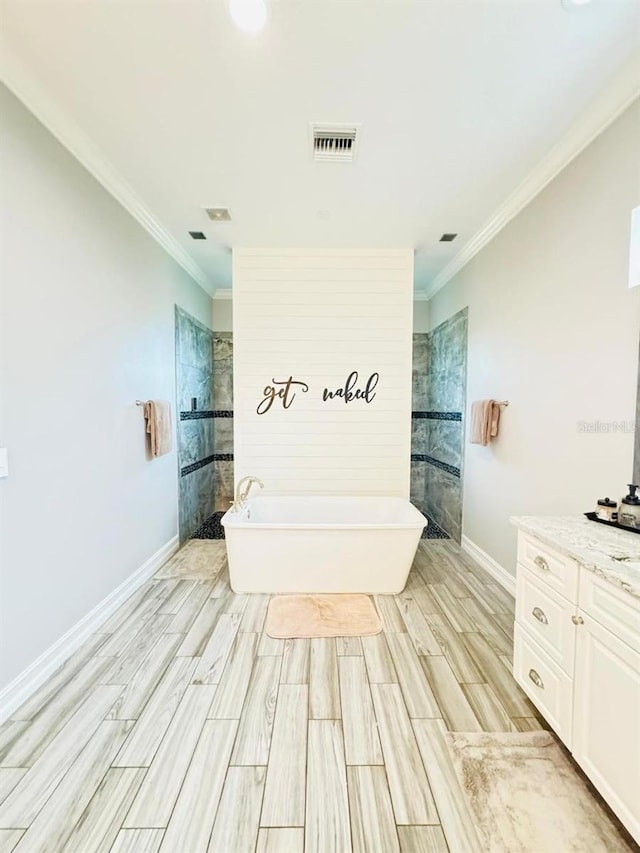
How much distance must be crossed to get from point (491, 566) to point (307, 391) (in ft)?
7.23

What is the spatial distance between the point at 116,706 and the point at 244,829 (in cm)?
84

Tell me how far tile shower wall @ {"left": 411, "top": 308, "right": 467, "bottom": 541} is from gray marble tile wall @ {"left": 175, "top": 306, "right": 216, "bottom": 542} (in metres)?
2.70

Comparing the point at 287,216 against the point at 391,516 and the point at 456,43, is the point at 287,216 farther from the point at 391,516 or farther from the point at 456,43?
the point at 391,516

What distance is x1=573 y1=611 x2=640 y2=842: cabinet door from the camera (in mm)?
1025

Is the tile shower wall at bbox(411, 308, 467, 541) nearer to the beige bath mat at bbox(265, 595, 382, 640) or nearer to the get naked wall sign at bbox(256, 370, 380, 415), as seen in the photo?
the get naked wall sign at bbox(256, 370, 380, 415)

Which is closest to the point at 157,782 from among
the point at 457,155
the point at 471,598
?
the point at 471,598

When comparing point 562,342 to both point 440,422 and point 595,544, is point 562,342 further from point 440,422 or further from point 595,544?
point 440,422

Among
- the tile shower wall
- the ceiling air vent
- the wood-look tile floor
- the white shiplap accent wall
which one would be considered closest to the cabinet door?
the wood-look tile floor

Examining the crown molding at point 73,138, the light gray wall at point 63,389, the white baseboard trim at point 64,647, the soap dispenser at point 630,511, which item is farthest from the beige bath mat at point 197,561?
the crown molding at point 73,138

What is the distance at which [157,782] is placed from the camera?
1270 millimetres

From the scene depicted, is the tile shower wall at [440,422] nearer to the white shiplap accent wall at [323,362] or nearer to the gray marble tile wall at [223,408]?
the white shiplap accent wall at [323,362]

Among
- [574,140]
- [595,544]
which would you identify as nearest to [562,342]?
[574,140]

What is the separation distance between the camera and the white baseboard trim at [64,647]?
61.5 inches

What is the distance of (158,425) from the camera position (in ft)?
8.99
